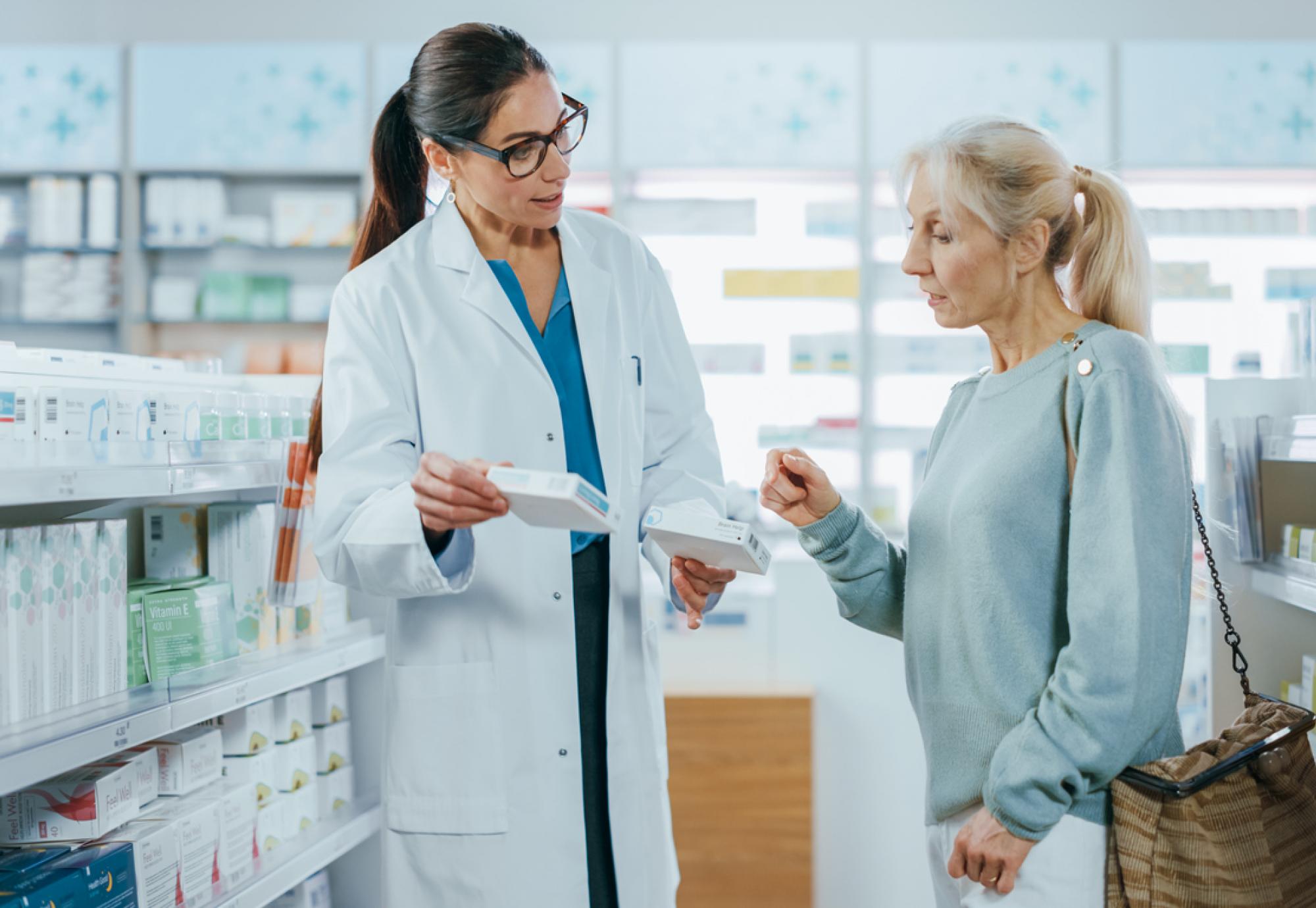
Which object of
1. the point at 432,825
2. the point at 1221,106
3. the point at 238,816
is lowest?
the point at 238,816

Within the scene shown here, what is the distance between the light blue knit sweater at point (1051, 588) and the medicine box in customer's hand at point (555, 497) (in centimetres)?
41

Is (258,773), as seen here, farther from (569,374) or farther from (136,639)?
(569,374)

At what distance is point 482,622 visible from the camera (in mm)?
1468

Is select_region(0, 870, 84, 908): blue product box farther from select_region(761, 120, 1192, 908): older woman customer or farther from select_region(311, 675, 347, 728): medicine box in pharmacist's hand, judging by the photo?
select_region(761, 120, 1192, 908): older woman customer

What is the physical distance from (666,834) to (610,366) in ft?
2.17

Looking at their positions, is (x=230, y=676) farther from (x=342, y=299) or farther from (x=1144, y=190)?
(x=1144, y=190)

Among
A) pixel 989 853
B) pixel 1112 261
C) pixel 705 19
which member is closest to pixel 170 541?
pixel 989 853

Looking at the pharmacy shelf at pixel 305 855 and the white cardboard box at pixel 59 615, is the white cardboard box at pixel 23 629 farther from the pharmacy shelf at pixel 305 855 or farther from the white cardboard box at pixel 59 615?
the pharmacy shelf at pixel 305 855

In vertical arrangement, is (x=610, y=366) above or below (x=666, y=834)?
above

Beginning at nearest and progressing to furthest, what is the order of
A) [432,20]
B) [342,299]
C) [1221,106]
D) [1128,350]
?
[1128,350] < [342,299] < [1221,106] < [432,20]

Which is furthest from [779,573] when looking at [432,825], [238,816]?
[432,825]

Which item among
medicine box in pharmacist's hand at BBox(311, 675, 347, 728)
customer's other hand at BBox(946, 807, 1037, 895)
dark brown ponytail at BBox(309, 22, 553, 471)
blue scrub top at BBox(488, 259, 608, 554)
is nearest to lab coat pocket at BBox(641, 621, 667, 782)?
blue scrub top at BBox(488, 259, 608, 554)

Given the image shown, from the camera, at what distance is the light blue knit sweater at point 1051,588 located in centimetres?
115

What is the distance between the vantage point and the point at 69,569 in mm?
1677
